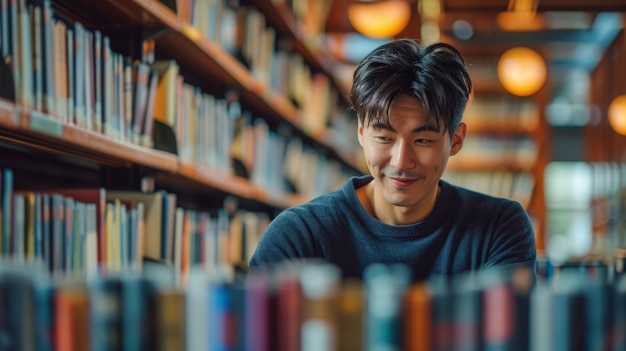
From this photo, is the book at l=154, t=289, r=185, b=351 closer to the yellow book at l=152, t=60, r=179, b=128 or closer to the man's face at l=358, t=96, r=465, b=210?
the man's face at l=358, t=96, r=465, b=210

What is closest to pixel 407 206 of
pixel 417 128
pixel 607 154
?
pixel 417 128

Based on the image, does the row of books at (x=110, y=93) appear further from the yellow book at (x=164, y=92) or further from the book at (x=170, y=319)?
the book at (x=170, y=319)

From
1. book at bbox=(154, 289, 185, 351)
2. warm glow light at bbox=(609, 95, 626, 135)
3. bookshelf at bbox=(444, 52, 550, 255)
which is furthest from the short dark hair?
warm glow light at bbox=(609, 95, 626, 135)

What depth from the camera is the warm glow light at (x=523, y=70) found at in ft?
17.2

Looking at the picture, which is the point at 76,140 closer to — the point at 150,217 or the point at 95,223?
the point at 95,223

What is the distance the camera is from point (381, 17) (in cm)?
441

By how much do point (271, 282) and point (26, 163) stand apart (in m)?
1.24

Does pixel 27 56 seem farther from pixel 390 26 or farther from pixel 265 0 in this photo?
pixel 390 26

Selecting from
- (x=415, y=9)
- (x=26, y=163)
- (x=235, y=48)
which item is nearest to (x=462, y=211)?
(x=26, y=163)

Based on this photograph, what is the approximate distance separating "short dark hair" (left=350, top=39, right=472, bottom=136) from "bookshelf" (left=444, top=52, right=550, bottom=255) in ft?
17.9

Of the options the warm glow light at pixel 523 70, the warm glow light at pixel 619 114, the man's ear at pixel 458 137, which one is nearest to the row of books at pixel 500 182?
the warm glow light at pixel 619 114

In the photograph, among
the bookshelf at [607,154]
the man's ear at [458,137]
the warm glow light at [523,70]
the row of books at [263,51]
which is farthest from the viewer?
the bookshelf at [607,154]

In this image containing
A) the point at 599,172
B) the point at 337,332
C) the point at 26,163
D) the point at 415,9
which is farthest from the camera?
the point at 599,172

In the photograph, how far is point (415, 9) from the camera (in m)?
5.52
